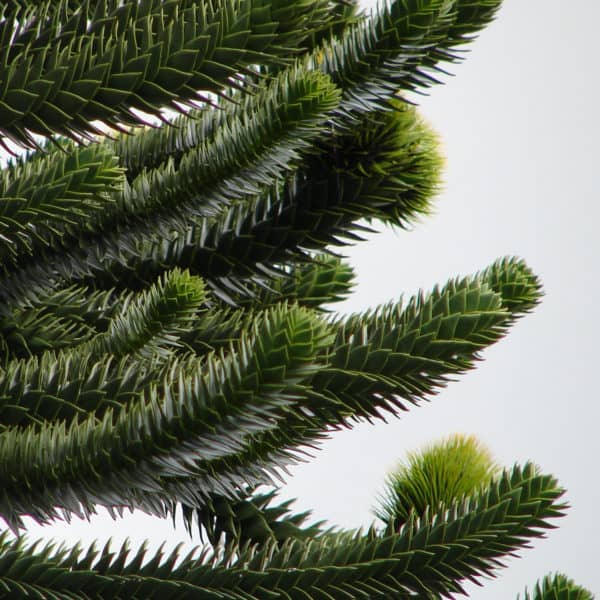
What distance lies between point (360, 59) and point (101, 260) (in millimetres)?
524

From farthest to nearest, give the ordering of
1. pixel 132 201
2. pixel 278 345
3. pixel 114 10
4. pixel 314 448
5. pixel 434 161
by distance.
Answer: pixel 434 161, pixel 132 201, pixel 314 448, pixel 114 10, pixel 278 345

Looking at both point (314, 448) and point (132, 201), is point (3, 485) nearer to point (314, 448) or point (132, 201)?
point (314, 448)

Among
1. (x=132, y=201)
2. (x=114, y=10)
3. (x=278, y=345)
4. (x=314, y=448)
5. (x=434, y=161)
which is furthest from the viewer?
(x=434, y=161)

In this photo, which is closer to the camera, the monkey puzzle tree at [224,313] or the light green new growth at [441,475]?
the monkey puzzle tree at [224,313]

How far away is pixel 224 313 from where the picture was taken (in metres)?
1.58

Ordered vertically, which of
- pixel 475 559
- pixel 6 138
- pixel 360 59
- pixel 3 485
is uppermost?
pixel 360 59

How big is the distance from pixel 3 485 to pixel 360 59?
2.41 ft

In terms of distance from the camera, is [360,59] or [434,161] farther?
[434,161]

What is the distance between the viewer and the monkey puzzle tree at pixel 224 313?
3.30 feet

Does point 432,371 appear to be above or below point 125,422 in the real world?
above

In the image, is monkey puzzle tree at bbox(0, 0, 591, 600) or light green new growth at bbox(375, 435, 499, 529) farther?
light green new growth at bbox(375, 435, 499, 529)

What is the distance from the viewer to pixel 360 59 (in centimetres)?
133

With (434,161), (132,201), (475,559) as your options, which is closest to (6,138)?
(132,201)

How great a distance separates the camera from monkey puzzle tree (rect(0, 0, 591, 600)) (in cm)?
101
